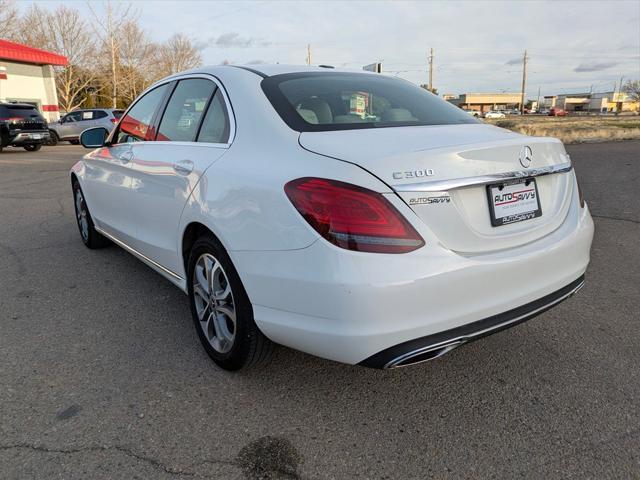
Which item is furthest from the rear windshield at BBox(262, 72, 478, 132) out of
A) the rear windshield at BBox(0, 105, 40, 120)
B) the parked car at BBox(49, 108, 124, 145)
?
the parked car at BBox(49, 108, 124, 145)

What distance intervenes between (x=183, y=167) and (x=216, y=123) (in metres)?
0.32

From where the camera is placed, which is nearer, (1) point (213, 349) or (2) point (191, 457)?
(2) point (191, 457)

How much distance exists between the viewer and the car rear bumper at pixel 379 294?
75.4 inches

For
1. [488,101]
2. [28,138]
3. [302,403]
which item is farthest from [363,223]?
[488,101]

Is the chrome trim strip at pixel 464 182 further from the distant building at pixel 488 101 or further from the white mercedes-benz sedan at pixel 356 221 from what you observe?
the distant building at pixel 488 101

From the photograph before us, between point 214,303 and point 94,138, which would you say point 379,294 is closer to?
point 214,303

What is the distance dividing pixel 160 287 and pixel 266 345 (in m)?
1.90

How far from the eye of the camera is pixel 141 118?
392 centimetres

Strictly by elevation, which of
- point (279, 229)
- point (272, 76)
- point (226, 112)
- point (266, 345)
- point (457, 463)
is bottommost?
point (457, 463)

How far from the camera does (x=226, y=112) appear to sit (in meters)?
2.76

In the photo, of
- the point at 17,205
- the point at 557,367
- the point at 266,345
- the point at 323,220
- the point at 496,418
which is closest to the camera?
the point at 323,220

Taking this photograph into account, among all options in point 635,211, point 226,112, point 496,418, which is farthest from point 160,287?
point 635,211

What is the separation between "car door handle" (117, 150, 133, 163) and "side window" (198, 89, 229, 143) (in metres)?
1.02

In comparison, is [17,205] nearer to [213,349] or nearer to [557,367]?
[213,349]
